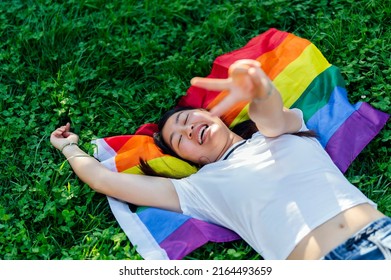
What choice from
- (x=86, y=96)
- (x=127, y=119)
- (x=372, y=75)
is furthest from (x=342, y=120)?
(x=86, y=96)

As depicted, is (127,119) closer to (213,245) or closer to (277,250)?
(213,245)

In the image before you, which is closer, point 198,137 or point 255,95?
point 255,95

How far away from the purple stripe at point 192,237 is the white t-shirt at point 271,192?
5 cm

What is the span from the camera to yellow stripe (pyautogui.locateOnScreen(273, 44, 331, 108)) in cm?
416

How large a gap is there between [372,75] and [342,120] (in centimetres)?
53

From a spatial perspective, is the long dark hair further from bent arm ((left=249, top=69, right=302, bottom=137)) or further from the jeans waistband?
the jeans waistband

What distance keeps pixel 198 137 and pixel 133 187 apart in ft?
1.60

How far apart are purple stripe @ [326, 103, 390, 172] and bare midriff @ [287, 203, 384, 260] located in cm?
60

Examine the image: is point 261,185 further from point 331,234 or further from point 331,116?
point 331,116

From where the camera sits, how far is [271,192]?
336cm

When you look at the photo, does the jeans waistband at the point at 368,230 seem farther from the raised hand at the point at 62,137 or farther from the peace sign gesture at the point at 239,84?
the raised hand at the point at 62,137

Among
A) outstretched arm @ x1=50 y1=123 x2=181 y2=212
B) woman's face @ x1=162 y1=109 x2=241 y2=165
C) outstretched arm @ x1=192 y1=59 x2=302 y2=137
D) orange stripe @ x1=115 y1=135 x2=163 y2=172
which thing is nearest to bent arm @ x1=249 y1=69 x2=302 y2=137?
outstretched arm @ x1=192 y1=59 x2=302 y2=137

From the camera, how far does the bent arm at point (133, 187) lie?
363cm

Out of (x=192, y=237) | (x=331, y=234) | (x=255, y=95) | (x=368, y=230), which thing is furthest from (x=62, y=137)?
Answer: (x=368, y=230)
